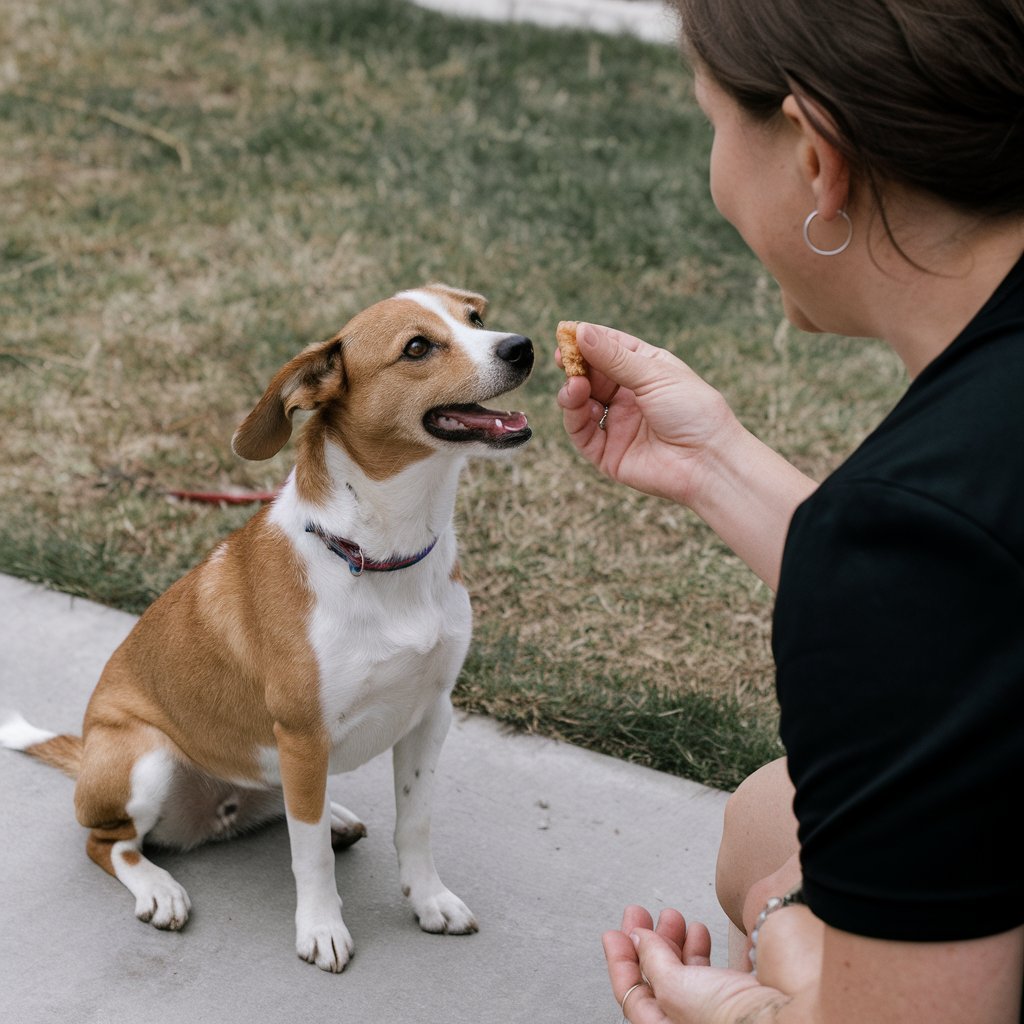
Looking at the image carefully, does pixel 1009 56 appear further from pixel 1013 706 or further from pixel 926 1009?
pixel 926 1009

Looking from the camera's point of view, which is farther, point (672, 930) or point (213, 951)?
point (213, 951)

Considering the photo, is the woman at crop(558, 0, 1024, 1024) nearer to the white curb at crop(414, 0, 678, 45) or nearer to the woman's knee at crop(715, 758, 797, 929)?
the woman's knee at crop(715, 758, 797, 929)

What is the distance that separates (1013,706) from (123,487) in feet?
11.9

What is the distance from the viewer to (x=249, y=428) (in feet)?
8.52

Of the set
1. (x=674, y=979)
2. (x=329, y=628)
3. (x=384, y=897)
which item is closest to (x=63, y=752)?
(x=384, y=897)

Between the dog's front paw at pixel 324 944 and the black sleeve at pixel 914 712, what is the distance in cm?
155

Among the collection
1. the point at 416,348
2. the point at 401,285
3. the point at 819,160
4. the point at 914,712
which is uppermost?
the point at 819,160

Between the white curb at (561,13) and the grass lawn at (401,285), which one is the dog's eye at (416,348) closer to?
the grass lawn at (401,285)

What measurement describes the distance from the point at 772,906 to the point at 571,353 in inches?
41.5

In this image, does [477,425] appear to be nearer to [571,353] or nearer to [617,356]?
[571,353]

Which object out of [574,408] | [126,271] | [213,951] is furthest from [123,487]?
[574,408]

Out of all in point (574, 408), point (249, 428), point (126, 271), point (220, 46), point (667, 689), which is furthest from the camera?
point (220, 46)

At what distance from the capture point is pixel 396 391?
8.64 feet

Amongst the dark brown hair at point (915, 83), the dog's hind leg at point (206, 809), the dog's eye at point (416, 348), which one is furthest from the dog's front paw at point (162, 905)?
the dark brown hair at point (915, 83)
